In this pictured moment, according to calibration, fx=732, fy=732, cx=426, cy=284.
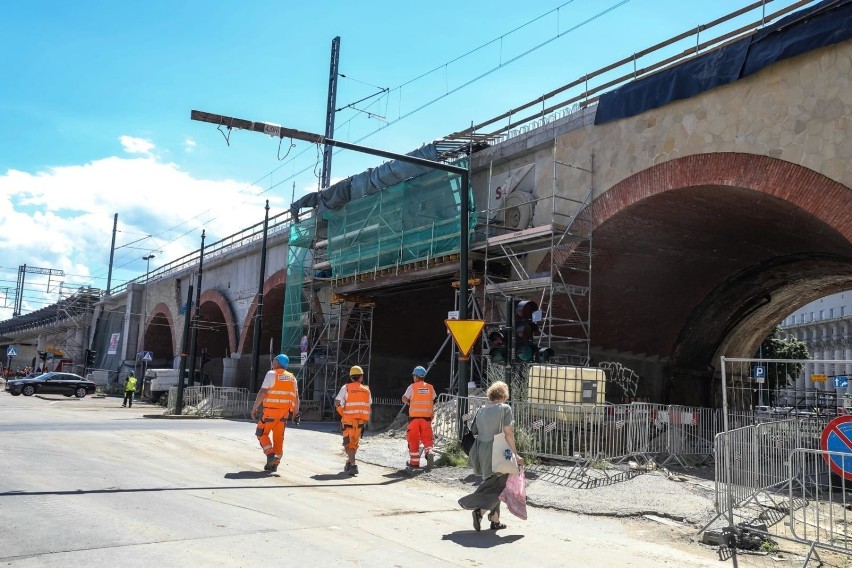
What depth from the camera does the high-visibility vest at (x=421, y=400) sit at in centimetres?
1137

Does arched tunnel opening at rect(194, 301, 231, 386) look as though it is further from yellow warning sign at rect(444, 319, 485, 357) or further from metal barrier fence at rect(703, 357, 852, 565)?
metal barrier fence at rect(703, 357, 852, 565)

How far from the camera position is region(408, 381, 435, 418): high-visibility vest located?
1137 cm

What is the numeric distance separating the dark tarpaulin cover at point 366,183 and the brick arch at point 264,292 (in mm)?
3075

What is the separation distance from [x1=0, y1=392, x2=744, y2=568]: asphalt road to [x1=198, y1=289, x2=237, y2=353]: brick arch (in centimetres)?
2060

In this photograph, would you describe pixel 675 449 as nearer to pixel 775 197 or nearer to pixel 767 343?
pixel 775 197

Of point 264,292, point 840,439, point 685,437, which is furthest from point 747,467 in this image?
point 264,292

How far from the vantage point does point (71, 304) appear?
54.7 m

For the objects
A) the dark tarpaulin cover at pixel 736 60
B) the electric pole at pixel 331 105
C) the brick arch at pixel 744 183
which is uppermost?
the electric pole at pixel 331 105

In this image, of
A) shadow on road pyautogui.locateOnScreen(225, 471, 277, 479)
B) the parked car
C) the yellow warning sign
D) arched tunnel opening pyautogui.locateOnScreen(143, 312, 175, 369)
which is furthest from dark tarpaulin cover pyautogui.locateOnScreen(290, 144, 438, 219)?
arched tunnel opening pyautogui.locateOnScreen(143, 312, 175, 369)

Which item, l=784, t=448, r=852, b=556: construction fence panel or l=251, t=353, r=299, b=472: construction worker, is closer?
l=784, t=448, r=852, b=556: construction fence panel

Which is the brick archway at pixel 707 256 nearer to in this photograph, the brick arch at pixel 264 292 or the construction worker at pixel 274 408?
the construction worker at pixel 274 408

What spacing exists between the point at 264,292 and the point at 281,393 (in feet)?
63.3

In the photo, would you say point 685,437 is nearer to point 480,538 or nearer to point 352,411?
point 352,411

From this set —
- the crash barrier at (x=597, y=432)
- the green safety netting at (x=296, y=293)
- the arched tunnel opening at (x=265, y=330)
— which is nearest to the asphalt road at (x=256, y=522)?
the crash barrier at (x=597, y=432)
